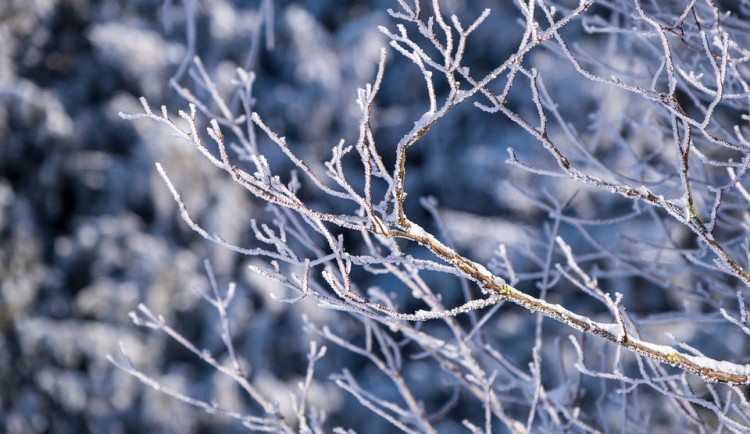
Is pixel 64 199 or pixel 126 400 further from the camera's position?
pixel 64 199

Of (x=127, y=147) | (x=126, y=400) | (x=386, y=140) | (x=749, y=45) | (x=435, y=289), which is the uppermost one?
(x=749, y=45)

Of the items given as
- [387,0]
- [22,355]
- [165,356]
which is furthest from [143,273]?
[387,0]

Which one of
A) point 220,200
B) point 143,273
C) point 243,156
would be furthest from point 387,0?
point 243,156

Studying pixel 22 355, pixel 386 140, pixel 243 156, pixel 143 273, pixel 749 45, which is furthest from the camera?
pixel 386 140

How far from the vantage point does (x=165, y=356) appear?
262 inches

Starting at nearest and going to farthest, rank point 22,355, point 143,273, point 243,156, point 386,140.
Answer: point 243,156 → point 22,355 → point 143,273 → point 386,140

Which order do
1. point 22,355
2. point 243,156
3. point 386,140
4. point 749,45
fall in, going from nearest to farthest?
1. point 243,156
2. point 749,45
3. point 22,355
4. point 386,140

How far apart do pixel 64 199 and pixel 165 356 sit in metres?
1.92

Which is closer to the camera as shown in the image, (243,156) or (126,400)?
(243,156)

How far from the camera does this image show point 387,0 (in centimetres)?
725

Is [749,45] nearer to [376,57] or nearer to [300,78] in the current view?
[376,57]

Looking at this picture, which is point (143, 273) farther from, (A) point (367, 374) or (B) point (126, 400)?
(A) point (367, 374)

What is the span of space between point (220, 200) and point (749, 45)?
5.12m

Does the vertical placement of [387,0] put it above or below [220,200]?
above
